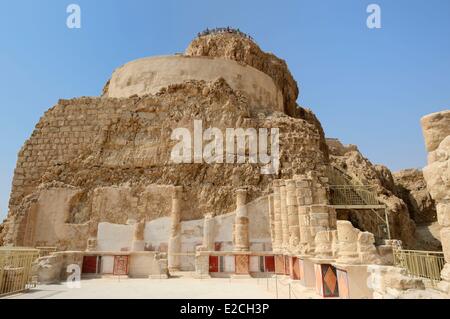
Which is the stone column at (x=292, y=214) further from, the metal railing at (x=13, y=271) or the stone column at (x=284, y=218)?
the metal railing at (x=13, y=271)

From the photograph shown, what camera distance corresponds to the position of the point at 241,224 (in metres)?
16.5

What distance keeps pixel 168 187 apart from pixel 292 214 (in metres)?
7.21

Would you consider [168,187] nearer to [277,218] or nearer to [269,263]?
[277,218]

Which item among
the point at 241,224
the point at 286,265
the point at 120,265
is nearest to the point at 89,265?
the point at 120,265

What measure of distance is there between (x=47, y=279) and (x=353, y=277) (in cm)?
954

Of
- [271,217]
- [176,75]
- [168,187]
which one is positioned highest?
[176,75]

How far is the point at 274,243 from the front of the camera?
16312 mm

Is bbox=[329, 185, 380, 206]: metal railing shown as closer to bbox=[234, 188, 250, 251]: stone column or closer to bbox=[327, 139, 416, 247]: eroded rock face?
bbox=[327, 139, 416, 247]: eroded rock face

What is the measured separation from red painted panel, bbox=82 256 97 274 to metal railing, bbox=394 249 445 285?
10563 mm

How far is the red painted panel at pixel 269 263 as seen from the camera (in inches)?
547

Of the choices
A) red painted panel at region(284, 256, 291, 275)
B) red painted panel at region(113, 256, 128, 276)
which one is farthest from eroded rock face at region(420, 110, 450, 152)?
red painted panel at region(113, 256, 128, 276)
